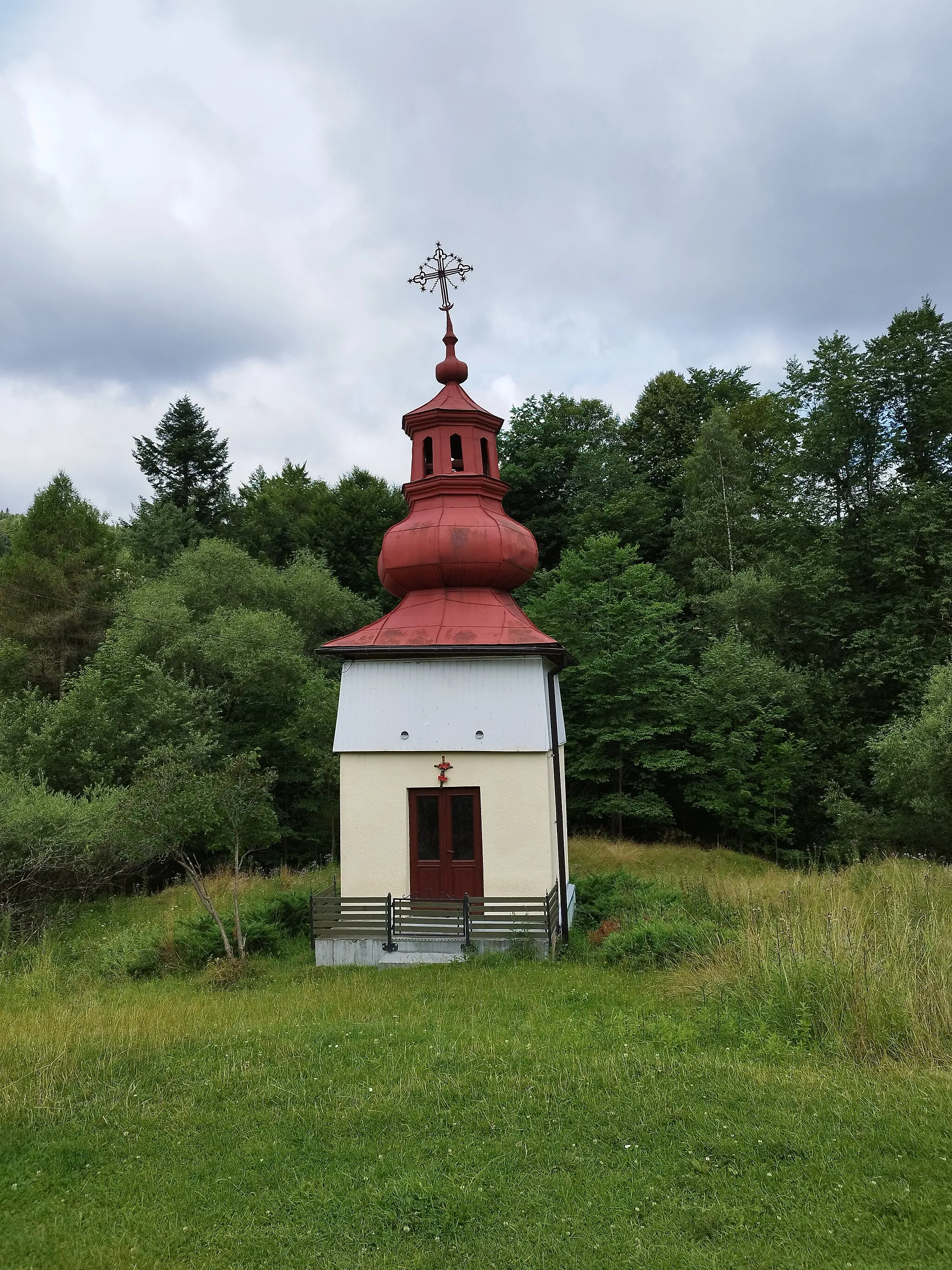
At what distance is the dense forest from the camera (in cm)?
2148

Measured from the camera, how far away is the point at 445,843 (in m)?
13.4

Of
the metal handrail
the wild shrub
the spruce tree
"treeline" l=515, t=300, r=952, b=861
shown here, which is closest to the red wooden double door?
the metal handrail

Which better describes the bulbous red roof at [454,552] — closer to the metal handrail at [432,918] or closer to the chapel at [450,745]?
the chapel at [450,745]

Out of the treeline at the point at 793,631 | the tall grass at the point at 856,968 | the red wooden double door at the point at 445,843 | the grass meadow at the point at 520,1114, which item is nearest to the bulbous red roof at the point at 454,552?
the red wooden double door at the point at 445,843

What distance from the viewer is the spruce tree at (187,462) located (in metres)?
40.0

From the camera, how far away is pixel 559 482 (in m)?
36.0

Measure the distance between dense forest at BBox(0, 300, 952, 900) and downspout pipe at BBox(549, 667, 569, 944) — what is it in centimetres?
795

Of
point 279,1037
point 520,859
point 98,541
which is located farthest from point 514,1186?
point 98,541

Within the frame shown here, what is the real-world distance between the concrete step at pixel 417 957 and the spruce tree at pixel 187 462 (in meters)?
30.9

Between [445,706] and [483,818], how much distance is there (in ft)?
6.22

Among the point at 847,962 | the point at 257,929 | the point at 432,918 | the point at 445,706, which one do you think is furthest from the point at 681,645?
the point at 847,962

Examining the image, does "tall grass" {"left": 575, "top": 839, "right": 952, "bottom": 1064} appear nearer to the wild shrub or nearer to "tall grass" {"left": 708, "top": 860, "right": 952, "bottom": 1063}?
"tall grass" {"left": 708, "top": 860, "right": 952, "bottom": 1063}

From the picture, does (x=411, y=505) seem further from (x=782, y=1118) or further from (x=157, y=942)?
(x=782, y=1118)

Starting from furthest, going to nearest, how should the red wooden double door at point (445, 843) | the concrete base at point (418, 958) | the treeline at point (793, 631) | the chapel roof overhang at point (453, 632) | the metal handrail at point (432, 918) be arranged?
1. the treeline at point (793, 631)
2. the chapel roof overhang at point (453, 632)
3. the red wooden double door at point (445, 843)
4. the metal handrail at point (432, 918)
5. the concrete base at point (418, 958)
